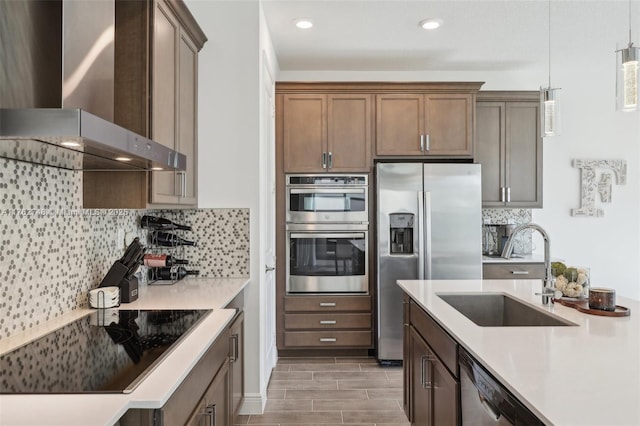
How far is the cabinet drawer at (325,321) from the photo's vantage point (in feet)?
13.2

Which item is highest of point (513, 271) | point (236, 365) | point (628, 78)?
point (628, 78)

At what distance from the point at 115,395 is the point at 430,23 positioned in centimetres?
322

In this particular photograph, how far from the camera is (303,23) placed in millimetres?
3350

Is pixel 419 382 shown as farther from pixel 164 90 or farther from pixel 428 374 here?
pixel 164 90

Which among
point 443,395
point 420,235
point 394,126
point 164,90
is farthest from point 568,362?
point 394,126

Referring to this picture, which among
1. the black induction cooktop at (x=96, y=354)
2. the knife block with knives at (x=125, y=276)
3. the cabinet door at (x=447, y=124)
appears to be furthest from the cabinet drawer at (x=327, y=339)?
the black induction cooktop at (x=96, y=354)

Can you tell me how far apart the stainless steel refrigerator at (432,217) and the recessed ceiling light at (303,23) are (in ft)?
4.13

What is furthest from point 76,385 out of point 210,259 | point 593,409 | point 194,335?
point 210,259

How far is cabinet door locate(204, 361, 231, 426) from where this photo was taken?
1752mm

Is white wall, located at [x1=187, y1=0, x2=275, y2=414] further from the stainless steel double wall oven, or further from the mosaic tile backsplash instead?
the stainless steel double wall oven

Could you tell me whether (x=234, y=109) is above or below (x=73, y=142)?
above

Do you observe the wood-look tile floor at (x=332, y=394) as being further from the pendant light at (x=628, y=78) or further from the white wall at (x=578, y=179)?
the white wall at (x=578, y=179)

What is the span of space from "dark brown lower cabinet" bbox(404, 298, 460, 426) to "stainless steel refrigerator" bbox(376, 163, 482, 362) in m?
1.27

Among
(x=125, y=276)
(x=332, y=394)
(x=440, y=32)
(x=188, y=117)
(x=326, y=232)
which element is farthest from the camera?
(x=326, y=232)
